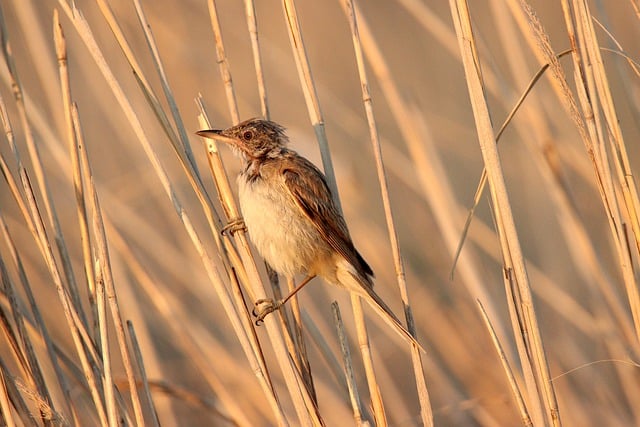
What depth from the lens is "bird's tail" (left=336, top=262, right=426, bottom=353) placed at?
3.25m

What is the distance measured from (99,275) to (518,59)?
8.23 feet

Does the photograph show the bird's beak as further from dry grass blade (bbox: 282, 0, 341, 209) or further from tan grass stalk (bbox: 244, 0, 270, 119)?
dry grass blade (bbox: 282, 0, 341, 209)

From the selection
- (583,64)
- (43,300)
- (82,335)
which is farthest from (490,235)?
(43,300)

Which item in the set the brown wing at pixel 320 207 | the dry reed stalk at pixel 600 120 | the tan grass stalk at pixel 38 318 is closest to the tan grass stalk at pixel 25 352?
the tan grass stalk at pixel 38 318

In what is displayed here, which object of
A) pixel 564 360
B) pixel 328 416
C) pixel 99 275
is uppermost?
pixel 99 275

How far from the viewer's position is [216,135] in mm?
3740

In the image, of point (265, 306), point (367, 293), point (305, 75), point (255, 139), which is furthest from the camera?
point (255, 139)

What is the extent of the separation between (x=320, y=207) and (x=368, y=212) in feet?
5.48

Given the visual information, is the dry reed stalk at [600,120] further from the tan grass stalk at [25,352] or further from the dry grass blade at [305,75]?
the tan grass stalk at [25,352]

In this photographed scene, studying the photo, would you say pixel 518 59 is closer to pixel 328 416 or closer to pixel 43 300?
pixel 328 416

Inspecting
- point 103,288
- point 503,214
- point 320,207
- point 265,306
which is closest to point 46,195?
point 103,288

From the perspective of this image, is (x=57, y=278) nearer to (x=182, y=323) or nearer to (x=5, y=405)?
(x=5, y=405)

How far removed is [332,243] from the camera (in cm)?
385

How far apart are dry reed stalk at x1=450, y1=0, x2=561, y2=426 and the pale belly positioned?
113 centimetres
